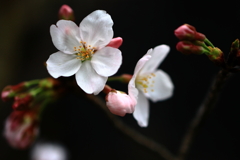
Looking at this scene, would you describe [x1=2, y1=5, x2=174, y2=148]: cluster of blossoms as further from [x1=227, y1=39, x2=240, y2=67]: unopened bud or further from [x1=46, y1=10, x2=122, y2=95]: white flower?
[x1=227, y1=39, x2=240, y2=67]: unopened bud

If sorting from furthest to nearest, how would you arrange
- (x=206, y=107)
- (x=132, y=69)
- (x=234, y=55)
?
1. (x=132, y=69)
2. (x=206, y=107)
3. (x=234, y=55)

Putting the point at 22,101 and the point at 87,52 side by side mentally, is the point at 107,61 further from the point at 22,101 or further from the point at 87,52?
the point at 22,101

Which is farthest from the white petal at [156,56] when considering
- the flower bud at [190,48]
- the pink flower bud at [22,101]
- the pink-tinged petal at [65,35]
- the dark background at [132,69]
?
the dark background at [132,69]

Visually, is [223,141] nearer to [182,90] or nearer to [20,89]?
[182,90]

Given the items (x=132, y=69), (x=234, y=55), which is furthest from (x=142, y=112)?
(x=132, y=69)

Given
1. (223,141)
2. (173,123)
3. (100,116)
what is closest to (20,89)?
(100,116)

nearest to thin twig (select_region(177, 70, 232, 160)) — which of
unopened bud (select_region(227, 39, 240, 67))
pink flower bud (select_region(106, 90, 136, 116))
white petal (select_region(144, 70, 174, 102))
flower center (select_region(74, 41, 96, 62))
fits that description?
unopened bud (select_region(227, 39, 240, 67))
